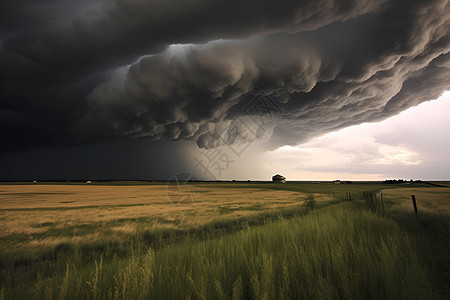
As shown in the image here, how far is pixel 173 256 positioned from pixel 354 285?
4.20m

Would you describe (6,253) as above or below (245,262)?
below

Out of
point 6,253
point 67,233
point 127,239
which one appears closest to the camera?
point 6,253

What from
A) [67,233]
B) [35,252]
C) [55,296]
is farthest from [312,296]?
[67,233]

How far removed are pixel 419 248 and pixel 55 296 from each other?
7891 millimetres

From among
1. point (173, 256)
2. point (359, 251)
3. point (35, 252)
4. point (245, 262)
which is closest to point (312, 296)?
point (245, 262)

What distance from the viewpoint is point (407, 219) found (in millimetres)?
10758

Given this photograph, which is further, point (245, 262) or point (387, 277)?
point (245, 262)

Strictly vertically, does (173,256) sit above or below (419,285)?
below

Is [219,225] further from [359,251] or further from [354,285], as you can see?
[354,285]

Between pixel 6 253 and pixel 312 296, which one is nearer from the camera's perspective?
pixel 312 296

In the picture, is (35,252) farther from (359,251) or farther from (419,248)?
(419,248)

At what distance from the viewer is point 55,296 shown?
12.1 feet

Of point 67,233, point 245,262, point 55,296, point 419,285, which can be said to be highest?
point 419,285

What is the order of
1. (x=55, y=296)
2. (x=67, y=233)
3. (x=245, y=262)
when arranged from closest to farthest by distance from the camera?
(x=55, y=296) → (x=245, y=262) → (x=67, y=233)
